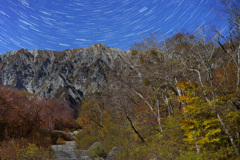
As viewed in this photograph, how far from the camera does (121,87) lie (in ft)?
A: 59.0

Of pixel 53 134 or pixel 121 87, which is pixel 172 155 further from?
pixel 53 134

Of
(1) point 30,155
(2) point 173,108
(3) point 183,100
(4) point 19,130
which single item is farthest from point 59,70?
(3) point 183,100

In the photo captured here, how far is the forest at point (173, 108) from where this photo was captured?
6.80 metres

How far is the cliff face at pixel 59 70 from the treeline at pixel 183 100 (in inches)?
3655

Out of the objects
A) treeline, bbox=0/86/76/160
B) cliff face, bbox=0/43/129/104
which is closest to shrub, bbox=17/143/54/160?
treeline, bbox=0/86/76/160

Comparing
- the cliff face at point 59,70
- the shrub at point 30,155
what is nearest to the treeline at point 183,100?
the shrub at point 30,155

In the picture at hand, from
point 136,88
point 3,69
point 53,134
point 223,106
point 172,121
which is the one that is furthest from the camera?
point 3,69

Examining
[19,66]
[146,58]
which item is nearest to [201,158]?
[146,58]

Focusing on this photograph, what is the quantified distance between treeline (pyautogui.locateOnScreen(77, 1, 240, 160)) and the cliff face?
305 feet

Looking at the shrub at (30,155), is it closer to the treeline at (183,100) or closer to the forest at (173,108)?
the forest at (173,108)

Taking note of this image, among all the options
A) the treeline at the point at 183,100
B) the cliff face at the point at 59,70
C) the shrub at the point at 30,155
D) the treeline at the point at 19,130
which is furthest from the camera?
the cliff face at the point at 59,70

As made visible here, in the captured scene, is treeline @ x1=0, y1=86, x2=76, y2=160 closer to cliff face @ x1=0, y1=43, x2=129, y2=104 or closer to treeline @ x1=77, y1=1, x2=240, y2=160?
treeline @ x1=77, y1=1, x2=240, y2=160

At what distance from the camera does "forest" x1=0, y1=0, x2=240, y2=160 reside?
6797 mm

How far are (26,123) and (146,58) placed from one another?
1855 cm
